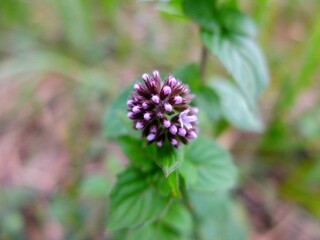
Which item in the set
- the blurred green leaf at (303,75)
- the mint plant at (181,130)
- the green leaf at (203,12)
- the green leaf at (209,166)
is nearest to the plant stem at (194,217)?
the mint plant at (181,130)

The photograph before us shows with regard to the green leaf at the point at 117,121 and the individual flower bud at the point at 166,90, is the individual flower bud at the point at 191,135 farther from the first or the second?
the green leaf at the point at 117,121

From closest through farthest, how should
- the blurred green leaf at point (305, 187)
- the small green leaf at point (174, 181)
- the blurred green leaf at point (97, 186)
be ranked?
1. the small green leaf at point (174, 181)
2. the blurred green leaf at point (97, 186)
3. the blurred green leaf at point (305, 187)

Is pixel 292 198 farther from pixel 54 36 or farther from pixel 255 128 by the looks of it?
pixel 54 36

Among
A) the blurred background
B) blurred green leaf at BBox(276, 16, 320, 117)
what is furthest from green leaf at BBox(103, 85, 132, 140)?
blurred green leaf at BBox(276, 16, 320, 117)

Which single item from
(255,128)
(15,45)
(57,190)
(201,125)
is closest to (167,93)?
(201,125)

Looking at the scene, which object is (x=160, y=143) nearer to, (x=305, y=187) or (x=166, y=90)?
(x=166, y=90)

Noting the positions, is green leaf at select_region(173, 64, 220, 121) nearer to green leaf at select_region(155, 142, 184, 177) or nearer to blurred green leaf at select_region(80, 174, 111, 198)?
green leaf at select_region(155, 142, 184, 177)

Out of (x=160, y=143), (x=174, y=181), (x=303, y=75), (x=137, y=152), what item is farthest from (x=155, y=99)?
(x=303, y=75)
